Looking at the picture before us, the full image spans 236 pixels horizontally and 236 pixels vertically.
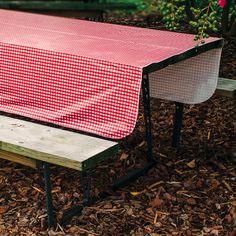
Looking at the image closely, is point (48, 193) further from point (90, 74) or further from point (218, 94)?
point (218, 94)

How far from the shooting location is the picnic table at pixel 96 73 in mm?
4121

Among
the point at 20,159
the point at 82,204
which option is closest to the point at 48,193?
the point at 20,159

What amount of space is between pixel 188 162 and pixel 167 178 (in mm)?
316

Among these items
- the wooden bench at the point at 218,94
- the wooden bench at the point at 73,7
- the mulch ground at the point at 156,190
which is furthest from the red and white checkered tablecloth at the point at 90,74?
the wooden bench at the point at 73,7

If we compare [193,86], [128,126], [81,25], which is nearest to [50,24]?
[81,25]

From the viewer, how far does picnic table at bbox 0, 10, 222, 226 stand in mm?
4121

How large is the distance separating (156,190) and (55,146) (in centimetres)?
103

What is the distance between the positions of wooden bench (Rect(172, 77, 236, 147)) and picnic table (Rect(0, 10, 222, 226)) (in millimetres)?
104

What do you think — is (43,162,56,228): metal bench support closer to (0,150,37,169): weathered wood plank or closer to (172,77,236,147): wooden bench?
(0,150,37,169): weathered wood plank

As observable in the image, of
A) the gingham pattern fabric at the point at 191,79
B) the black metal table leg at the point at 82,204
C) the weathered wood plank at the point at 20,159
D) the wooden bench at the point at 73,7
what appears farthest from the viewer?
the wooden bench at the point at 73,7

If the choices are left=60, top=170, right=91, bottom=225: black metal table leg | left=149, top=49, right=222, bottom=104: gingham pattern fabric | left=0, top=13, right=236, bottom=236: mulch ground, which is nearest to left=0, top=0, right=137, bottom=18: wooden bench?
left=0, top=13, right=236, bottom=236: mulch ground

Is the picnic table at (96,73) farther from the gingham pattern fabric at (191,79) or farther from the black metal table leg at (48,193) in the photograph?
the black metal table leg at (48,193)

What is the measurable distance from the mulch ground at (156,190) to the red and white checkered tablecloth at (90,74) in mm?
495

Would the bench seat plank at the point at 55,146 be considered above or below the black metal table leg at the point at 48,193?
above
